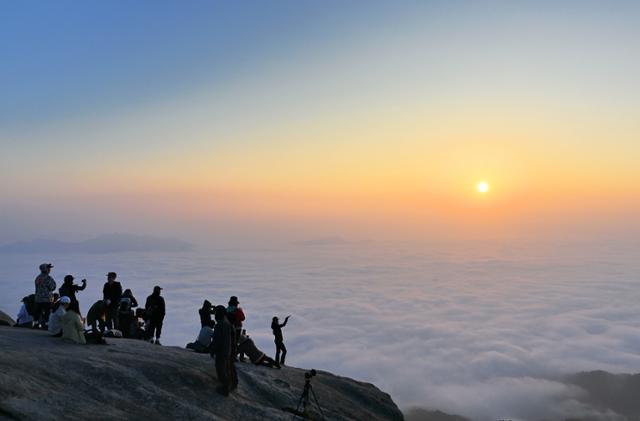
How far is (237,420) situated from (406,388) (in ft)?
500

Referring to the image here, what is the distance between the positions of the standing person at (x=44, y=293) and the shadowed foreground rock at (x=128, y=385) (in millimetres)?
2235

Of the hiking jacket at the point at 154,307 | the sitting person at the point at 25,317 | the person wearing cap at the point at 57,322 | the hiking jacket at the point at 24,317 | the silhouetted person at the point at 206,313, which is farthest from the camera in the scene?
the hiking jacket at the point at 24,317

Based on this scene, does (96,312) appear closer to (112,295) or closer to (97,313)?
(97,313)

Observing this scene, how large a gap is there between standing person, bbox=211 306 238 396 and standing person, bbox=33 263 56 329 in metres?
9.02

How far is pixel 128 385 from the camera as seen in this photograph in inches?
515

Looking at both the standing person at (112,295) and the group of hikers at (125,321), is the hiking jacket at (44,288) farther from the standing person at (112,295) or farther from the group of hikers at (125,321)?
the standing person at (112,295)

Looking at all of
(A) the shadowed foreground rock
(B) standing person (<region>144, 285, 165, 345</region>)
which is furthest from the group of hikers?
(A) the shadowed foreground rock

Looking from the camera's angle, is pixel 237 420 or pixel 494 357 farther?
pixel 494 357

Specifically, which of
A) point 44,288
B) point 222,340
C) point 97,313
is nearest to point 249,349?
point 222,340

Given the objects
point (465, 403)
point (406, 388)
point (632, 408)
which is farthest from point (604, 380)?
point (406, 388)

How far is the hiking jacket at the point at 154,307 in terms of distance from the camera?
20.0 m

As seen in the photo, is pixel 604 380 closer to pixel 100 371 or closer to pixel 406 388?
pixel 406 388

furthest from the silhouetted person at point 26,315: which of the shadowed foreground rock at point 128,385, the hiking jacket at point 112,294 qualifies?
the hiking jacket at point 112,294

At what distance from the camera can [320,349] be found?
605 ft
